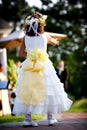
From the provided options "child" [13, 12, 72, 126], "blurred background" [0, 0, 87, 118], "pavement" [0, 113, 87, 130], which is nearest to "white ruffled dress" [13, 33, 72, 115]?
"child" [13, 12, 72, 126]

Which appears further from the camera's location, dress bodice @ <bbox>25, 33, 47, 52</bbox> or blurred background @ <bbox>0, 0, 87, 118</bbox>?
blurred background @ <bbox>0, 0, 87, 118</bbox>

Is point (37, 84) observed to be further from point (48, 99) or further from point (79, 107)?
point (79, 107)

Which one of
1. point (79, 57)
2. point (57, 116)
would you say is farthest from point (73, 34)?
point (57, 116)

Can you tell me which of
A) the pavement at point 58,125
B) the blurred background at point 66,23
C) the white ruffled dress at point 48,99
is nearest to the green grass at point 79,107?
the pavement at point 58,125

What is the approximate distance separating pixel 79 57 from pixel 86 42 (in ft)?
5.55

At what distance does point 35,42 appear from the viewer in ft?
31.3

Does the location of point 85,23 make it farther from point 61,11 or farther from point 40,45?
point 40,45

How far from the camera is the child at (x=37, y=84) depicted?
9.31m

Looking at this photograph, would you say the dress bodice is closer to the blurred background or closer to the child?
the child

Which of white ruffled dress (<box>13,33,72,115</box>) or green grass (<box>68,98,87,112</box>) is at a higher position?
white ruffled dress (<box>13,33,72,115</box>)

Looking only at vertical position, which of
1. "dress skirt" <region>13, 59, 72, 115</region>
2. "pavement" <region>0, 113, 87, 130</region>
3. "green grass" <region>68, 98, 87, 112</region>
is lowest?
"green grass" <region>68, 98, 87, 112</region>

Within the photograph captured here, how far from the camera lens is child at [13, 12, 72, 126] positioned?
367 inches

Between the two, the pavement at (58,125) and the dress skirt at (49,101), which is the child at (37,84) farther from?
the pavement at (58,125)

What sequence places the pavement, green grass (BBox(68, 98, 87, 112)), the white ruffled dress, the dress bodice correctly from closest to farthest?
the pavement
the white ruffled dress
the dress bodice
green grass (BBox(68, 98, 87, 112))
